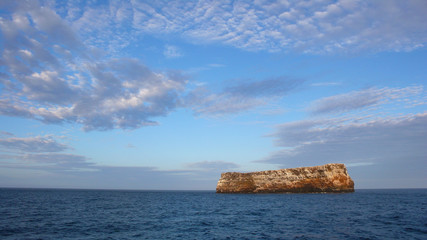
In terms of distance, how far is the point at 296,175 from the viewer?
3391 inches

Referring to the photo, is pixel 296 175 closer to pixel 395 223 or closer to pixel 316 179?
pixel 316 179

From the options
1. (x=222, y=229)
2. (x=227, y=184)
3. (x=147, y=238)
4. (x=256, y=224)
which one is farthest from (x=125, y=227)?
(x=227, y=184)

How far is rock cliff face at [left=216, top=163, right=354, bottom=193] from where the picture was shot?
81.4 m

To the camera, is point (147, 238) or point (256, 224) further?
point (256, 224)

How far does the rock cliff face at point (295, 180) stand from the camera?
267 ft

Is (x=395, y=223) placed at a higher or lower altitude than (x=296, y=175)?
lower

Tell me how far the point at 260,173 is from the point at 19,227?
3045 inches

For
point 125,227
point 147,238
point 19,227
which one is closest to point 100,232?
point 125,227

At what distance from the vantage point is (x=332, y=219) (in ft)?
100

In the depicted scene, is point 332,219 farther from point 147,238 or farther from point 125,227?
point 125,227

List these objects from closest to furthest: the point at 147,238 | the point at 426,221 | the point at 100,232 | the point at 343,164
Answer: the point at 147,238, the point at 100,232, the point at 426,221, the point at 343,164

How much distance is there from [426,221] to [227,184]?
78.0 metres

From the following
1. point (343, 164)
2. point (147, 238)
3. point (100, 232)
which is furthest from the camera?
point (343, 164)

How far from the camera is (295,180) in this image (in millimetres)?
86562
